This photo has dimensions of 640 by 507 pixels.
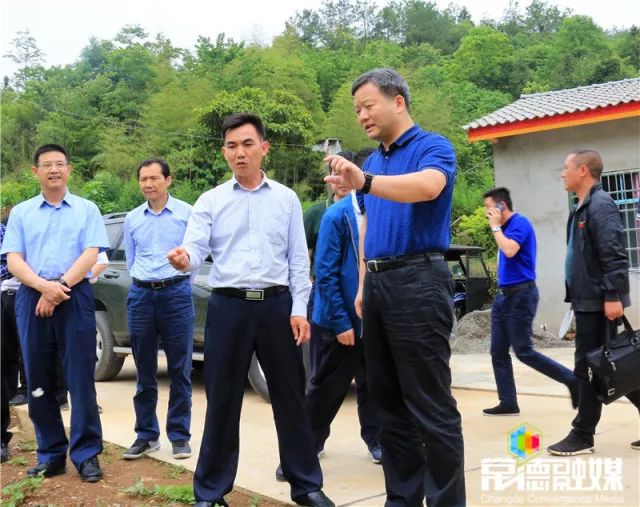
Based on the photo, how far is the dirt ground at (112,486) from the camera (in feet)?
13.9

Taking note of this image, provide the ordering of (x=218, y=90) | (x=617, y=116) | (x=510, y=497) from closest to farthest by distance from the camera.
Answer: (x=510, y=497) < (x=617, y=116) < (x=218, y=90)

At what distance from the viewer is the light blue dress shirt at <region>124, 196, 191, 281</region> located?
5.45m

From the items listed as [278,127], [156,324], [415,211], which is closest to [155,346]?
[156,324]

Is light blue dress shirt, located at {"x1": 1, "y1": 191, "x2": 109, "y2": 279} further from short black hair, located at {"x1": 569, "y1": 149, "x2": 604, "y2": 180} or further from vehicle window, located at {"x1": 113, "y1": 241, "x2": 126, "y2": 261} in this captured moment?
vehicle window, located at {"x1": 113, "y1": 241, "x2": 126, "y2": 261}

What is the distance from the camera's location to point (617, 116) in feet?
38.3

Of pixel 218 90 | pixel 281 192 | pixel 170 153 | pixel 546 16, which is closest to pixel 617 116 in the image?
pixel 281 192

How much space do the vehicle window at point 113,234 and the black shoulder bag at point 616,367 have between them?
5.23m

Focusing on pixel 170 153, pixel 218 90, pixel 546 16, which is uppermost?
pixel 546 16

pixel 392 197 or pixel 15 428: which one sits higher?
pixel 392 197

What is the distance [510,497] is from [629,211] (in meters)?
8.87

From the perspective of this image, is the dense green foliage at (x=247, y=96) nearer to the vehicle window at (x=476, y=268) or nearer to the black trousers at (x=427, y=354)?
the vehicle window at (x=476, y=268)

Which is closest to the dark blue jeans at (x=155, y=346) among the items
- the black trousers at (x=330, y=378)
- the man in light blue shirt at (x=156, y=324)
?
the man in light blue shirt at (x=156, y=324)

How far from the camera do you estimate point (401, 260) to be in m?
3.43

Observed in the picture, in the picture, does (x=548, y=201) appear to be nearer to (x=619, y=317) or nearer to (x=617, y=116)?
(x=617, y=116)
